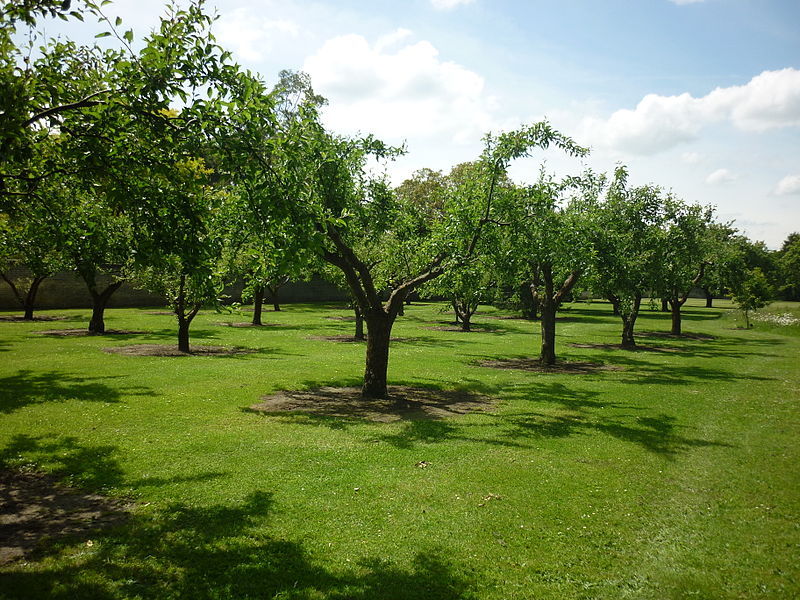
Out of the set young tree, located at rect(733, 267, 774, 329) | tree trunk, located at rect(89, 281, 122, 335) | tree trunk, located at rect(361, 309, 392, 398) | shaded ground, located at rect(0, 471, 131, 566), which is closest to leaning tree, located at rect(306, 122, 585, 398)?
tree trunk, located at rect(361, 309, 392, 398)

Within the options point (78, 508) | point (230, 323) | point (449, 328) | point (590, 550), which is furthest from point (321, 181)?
point (449, 328)

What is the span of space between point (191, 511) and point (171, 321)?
99.8ft

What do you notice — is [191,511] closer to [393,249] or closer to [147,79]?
[147,79]

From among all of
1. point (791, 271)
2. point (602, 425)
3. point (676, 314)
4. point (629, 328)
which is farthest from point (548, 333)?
point (791, 271)

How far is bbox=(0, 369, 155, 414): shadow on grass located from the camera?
13469mm

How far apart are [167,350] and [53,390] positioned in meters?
8.42

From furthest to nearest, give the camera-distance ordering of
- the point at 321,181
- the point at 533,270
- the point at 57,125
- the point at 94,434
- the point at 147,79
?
1. the point at 533,270
2. the point at 321,181
3. the point at 94,434
4. the point at 57,125
5. the point at 147,79

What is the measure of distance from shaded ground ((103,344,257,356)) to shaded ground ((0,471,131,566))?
13902 millimetres

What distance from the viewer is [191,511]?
7574mm

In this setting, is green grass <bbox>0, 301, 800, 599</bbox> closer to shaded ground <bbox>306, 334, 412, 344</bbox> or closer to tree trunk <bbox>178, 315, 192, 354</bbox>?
tree trunk <bbox>178, 315, 192, 354</bbox>

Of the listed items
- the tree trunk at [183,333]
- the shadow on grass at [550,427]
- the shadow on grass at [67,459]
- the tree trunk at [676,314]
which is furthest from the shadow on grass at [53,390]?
the tree trunk at [676,314]

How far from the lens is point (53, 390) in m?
14.6

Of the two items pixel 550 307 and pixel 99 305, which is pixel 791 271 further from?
pixel 99 305

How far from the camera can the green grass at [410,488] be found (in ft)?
20.0
